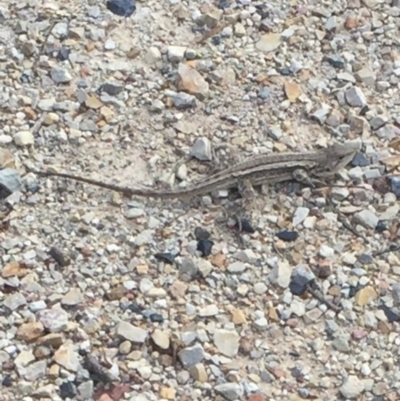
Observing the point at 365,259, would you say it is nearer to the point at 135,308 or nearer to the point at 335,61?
the point at 135,308

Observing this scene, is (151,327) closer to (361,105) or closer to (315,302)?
(315,302)

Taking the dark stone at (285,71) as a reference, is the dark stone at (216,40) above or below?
above

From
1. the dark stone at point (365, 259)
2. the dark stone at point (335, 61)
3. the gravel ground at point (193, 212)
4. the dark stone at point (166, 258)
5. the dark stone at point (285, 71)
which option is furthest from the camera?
the dark stone at point (335, 61)

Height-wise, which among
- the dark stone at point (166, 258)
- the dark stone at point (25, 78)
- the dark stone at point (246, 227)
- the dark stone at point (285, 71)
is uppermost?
the dark stone at point (285, 71)

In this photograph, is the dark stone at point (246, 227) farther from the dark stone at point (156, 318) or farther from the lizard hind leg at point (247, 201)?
the dark stone at point (156, 318)

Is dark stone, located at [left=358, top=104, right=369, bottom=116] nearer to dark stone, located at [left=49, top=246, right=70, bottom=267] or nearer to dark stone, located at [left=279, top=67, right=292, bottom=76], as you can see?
dark stone, located at [left=279, top=67, right=292, bottom=76]

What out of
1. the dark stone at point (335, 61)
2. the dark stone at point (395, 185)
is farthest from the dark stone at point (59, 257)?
the dark stone at point (335, 61)

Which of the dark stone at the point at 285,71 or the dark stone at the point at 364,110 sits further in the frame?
the dark stone at the point at 285,71
